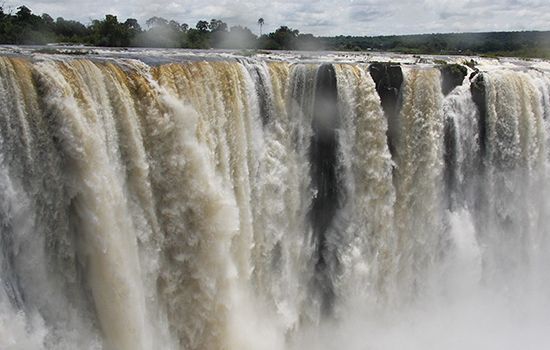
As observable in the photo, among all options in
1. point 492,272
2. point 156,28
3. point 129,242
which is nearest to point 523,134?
point 492,272

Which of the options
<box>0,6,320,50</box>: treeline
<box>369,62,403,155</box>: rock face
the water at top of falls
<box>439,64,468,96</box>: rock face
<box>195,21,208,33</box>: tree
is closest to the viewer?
the water at top of falls

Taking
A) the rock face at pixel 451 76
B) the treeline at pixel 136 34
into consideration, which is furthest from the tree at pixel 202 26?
the rock face at pixel 451 76

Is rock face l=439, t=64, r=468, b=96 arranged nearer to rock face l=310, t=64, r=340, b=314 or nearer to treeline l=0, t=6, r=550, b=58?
rock face l=310, t=64, r=340, b=314

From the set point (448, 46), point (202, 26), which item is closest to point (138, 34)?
point (202, 26)

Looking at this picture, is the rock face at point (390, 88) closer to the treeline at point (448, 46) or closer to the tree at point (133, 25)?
the tree at point (133, 25)

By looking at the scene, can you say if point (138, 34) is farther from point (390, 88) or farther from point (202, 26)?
point (390, 88)

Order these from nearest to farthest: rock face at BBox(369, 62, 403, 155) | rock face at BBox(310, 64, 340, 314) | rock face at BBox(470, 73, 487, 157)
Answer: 1. rock face at BBox(310, 64, 340, 314)
2. rock face at BBox(369, 62, 403, 155)
3. rock face at BBox(470, 73, 487, 157)

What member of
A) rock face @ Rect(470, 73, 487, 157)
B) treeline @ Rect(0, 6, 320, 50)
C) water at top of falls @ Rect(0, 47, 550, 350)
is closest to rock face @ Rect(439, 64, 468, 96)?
water at top of falls @ Rect(0, 47, 550, 350)
